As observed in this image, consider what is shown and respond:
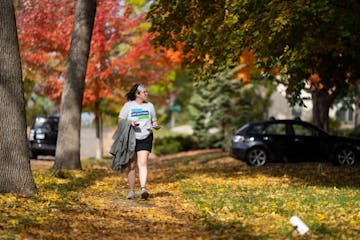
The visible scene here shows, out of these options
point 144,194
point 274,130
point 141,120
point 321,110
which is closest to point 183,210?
point 144,194

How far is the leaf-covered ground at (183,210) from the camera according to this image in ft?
26.9

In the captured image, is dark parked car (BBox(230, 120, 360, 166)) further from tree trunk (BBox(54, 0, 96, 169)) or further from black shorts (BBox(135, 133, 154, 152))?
black shorts (BBox(135, 133, 154, 152))

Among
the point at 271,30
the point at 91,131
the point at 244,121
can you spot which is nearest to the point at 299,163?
the point at 271,30

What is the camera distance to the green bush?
118 ft

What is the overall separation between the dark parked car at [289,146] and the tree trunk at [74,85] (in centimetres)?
625

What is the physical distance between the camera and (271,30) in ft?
45.3

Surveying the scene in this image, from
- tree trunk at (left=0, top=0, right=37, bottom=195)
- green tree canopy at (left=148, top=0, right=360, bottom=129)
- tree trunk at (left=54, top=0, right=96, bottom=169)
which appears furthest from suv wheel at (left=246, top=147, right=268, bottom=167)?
tree trunk at (left=0, top=0, right=37, bottom=195)

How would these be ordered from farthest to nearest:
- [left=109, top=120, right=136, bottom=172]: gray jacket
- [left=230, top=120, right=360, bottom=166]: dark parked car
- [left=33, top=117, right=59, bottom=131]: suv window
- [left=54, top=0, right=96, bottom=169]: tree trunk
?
[left=33, top=117, right=59, bottom=131]: suv window < [left=230, top=120, right=360, bottom=166]: dark parked car < [left=54, top=0, right=96, bottom=169]: tree trunk < [left=109, top=120, right=136, bottom=172]: gray jacket

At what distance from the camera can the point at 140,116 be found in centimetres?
1151

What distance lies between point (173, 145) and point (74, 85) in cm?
1853

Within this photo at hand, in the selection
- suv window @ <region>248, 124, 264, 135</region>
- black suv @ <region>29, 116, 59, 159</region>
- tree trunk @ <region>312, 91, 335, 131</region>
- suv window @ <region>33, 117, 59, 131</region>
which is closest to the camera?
suv window @ <region>248, 124, 264, 135</region>

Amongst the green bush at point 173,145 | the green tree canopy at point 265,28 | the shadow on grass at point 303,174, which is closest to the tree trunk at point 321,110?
the shadow on grass at point 303,174

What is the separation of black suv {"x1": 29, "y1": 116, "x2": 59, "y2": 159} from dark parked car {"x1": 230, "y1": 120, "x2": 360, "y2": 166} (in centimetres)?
945

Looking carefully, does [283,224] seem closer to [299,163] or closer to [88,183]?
[88,183]
